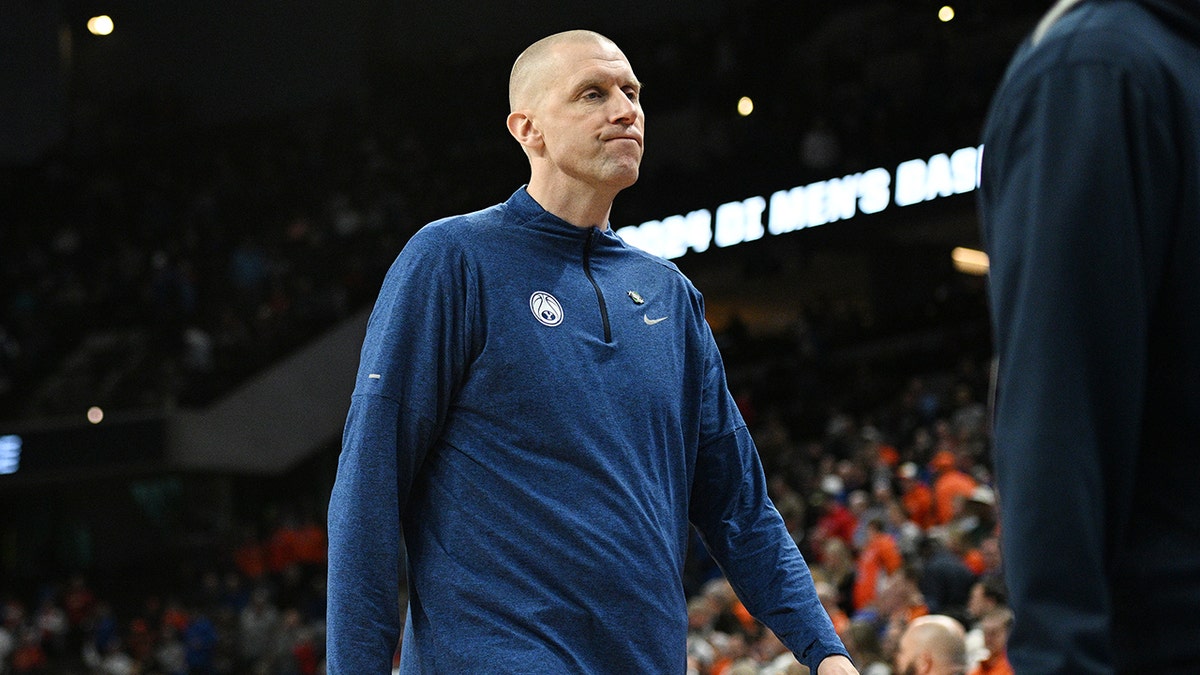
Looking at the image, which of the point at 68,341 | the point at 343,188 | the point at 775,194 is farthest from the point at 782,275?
the point at 68,341

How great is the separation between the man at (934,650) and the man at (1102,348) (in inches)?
164

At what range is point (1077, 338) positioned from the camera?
4.22 feet

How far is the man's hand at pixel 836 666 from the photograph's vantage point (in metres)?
2.39

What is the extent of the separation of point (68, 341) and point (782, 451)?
11.5 meters

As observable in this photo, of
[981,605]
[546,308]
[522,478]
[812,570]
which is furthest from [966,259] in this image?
[522,478]

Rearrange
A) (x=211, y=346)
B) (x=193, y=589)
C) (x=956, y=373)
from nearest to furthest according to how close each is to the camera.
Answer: (x=956, y=373) < (x=193, y=589) < (x=211, y=346)

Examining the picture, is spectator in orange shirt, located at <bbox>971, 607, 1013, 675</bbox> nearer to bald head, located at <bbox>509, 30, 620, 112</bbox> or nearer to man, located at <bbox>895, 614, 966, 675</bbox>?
man, located at <bbox>895, 614, 966, 675</bbox>

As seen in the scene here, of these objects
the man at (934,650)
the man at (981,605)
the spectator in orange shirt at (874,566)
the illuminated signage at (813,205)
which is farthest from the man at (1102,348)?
the illuminated signage at (813,205)

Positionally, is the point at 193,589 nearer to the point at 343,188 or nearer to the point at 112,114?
the point at 343,188

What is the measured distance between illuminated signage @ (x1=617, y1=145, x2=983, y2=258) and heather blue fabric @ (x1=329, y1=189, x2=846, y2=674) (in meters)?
14.8

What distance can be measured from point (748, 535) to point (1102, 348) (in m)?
1.38

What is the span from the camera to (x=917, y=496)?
1067 centimetres

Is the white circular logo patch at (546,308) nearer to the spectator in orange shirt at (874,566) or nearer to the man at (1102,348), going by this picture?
the man at (1102,348)

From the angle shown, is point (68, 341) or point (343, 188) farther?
point (343, 188)
